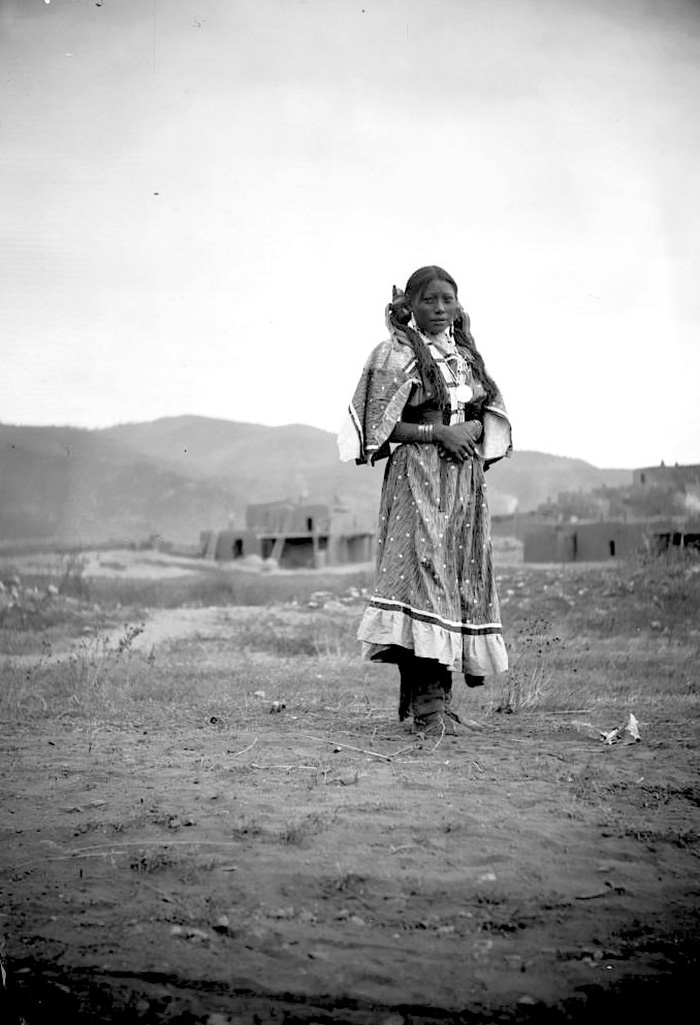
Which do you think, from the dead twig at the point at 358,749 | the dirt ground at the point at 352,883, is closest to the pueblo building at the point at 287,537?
the dead twig at the point at 358,749

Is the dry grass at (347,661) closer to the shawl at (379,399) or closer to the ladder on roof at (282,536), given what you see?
the shawl at (379,399)

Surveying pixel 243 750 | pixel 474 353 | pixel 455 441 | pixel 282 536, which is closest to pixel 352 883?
pixel 243 750

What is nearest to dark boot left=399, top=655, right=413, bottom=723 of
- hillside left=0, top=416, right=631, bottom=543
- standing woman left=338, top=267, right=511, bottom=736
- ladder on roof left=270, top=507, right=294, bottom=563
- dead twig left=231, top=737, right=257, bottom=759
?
standing woman left=338, top=267, right=511, bottom=736

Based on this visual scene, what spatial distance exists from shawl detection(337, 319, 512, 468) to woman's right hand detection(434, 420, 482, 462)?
0.20m

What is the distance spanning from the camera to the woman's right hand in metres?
4.18

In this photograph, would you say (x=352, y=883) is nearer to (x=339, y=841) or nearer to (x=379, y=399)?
(x=339, y=841)

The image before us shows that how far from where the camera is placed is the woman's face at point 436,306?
4.29m

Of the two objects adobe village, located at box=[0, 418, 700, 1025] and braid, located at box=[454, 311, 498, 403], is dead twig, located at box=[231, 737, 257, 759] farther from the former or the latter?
braid, located at box=[454, 311, 498, 403]

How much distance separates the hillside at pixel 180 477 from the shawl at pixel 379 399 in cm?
737

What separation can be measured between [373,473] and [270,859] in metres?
22.9

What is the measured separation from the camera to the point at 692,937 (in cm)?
200

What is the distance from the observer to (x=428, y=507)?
13.8ft

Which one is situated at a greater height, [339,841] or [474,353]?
[474,353]

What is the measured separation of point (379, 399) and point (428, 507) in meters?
0.52
